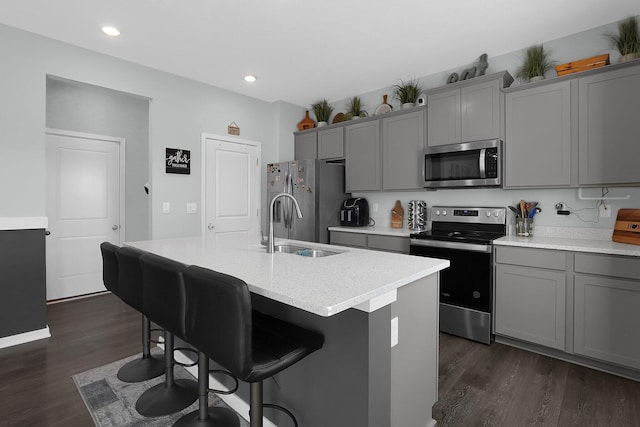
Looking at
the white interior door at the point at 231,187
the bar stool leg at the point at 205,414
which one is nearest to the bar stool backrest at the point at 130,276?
the bar stool leg at the point at 205,414

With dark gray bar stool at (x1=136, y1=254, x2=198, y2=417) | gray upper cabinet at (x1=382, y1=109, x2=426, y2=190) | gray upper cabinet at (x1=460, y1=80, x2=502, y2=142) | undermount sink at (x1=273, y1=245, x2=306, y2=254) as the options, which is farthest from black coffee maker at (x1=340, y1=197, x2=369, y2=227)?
dark gray bar stool at (x1=136, y1=254, x2=198, y2=417)

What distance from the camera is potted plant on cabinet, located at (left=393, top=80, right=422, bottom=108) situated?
12.4 ft

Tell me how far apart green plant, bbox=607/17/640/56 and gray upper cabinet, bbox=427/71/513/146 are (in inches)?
31.0

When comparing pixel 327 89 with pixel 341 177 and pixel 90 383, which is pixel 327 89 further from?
pixel 90 383

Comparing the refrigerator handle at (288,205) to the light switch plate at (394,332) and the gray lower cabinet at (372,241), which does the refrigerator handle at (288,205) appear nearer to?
the gray lower cabinet at (372,241)

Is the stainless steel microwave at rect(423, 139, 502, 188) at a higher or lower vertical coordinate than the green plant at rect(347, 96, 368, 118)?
lower

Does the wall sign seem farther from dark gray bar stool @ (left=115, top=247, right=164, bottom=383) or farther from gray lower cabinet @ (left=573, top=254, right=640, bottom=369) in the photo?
gray lower cabinet @ (left=573, top=254, right=640, bottom=369)

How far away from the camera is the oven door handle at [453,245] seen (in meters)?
2.82

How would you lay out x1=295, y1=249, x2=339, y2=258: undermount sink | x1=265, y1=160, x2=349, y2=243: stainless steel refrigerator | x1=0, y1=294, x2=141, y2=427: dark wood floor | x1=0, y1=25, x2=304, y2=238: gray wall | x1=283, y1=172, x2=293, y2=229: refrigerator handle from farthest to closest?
x1=283, y1=172, x2=293, y2=229: refrigerator handle
x1=265, y1=160, x2=349, y2=243: stainless steel refrigerator
x1=0, y1=25, x2=304, y2=238: gray wall
x1=295, y1=249, x2=339, y2=258: undermount sink
x1=0, y1=294, x2=141, y2=427: dark wood floor

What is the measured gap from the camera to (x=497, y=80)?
301 centimetres

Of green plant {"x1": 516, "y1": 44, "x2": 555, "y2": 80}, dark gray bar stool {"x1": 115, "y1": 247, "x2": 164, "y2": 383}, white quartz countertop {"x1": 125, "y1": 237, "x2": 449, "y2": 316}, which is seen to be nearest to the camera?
white quartz countertop {"x1": 125, "y1": 237, "x2": 449, "y2": 316}

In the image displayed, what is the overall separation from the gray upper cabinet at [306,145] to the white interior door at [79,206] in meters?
2.40

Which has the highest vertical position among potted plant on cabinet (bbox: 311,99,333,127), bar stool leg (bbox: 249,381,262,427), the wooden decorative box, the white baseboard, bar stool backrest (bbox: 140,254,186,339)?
potted plant on cabinet (bbox: 311,99,333,127)

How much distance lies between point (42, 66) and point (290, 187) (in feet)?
8.87
